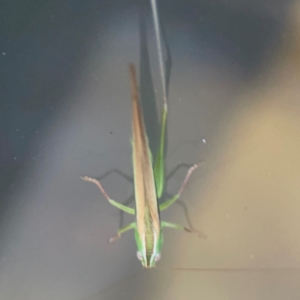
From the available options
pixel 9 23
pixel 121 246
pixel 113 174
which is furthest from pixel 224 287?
pixel 9 23

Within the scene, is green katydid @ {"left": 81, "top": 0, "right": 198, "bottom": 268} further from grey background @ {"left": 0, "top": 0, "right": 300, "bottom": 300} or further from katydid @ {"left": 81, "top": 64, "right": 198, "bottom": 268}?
grey background @ {"left": 0, "top": 0, "right": 300, "bottom": 300}

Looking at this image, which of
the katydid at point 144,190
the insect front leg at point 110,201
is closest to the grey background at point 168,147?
the insect front leg at point 110,201

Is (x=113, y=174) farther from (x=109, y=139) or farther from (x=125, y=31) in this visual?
(x=125, y=31)

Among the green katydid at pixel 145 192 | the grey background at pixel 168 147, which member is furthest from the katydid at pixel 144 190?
the grey background at pixel 168 147

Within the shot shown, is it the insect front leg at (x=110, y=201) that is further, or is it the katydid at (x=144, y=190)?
the insect front leg at (x=110, y=201)

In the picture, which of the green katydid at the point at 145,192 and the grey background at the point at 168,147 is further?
the grey background at the point at 168,147

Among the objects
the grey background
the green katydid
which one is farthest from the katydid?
the grey background


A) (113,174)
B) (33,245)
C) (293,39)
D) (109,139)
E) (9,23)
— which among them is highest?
(293,39)

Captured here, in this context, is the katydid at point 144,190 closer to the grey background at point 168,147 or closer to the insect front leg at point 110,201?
the insect front leg at point 110,201

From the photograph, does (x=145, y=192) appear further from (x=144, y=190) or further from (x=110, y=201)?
(x=110, y=201)
